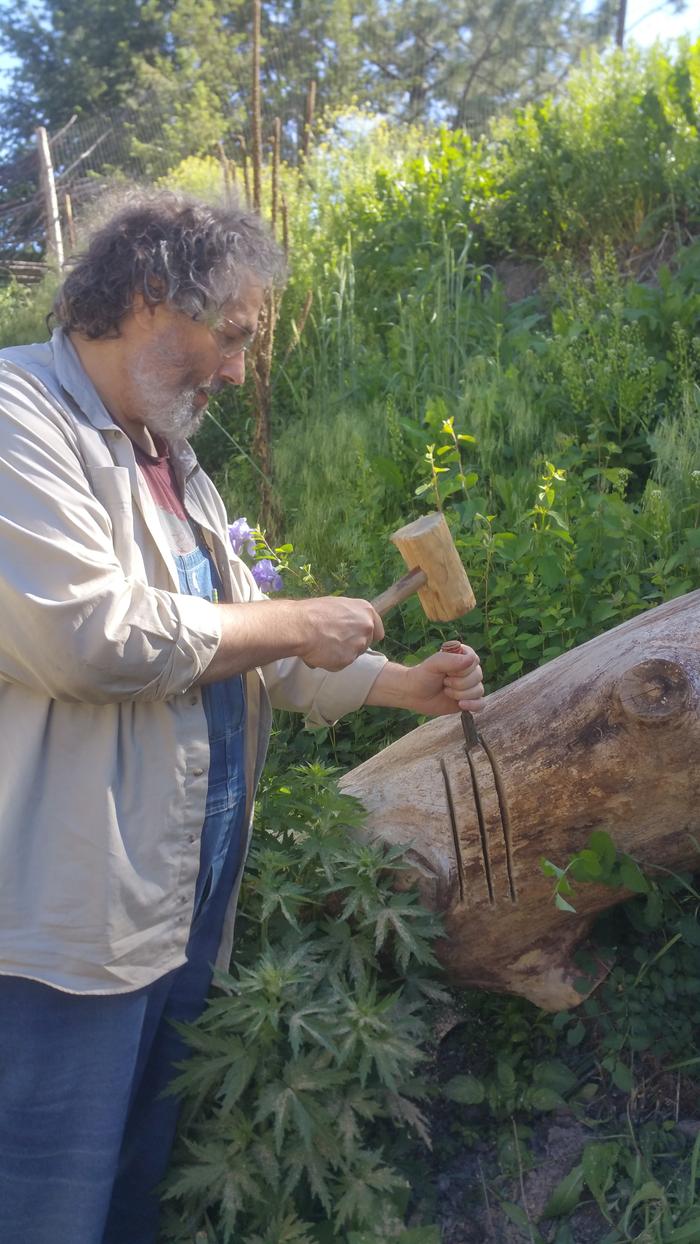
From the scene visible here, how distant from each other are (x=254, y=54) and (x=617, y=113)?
2563 millimetres

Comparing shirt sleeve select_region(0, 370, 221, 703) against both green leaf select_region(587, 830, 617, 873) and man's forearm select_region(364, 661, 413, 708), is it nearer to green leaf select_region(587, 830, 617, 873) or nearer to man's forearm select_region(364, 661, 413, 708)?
man's forearm select_region(364, 661, 413, 708)

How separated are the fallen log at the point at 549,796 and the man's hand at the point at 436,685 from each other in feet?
0.37

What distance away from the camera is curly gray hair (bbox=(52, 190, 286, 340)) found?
6.49 feet

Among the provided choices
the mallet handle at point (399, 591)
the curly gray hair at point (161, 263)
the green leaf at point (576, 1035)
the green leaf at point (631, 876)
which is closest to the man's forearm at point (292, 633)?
the mallet handle at point (399, 591)

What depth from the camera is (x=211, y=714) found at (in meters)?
2.10

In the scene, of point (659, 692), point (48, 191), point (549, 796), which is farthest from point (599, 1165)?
point (48, 191)

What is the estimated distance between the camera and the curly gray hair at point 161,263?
1.98 metres

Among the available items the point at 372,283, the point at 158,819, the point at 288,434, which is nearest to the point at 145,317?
the point at 158,819

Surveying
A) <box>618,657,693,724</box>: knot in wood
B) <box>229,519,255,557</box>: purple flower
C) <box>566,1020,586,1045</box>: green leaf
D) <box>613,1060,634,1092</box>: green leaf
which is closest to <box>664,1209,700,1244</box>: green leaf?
<box>613,1060,634,1092</box>: green leaf

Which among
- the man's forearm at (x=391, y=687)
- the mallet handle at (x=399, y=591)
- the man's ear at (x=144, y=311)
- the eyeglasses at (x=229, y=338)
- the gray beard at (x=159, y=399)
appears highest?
the man's ear at (x=144, y=311)

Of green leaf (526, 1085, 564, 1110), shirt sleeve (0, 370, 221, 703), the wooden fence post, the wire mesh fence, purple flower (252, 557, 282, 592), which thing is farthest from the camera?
the wire mesh fence

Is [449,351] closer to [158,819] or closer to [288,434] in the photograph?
[288,434]

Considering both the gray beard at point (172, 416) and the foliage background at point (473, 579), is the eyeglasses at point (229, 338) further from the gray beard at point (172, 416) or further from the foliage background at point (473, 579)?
the foliage background at point (473, 579)

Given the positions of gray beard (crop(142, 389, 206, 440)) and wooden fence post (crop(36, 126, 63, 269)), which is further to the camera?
wooden fence post (crop(36, 126, 63, 269))
